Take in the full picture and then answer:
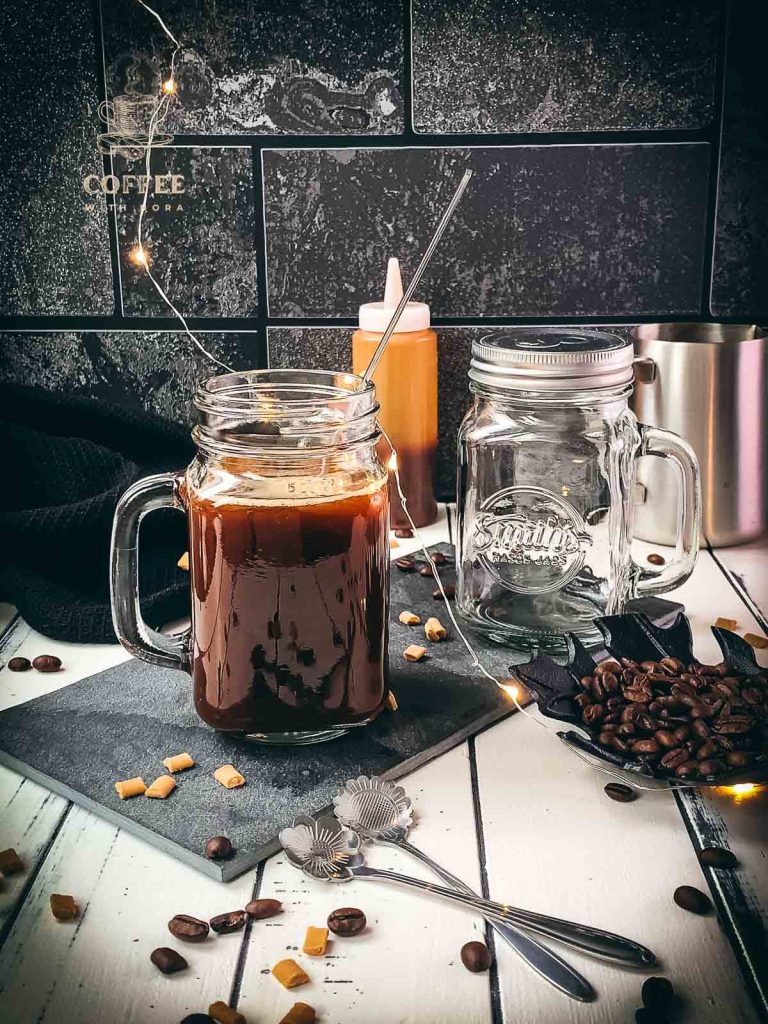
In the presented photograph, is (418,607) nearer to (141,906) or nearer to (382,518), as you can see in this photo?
(382,518)

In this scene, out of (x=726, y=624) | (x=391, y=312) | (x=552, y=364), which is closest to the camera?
(x=552, y=364)

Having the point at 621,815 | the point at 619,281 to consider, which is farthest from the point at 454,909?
the point at 619,281

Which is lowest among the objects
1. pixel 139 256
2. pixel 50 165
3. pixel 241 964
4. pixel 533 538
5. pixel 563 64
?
pixel 241 964

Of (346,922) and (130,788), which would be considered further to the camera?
(130,788)

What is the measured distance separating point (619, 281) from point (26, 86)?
0.80 m

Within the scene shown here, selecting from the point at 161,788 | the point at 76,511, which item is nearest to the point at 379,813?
the point at 161,788

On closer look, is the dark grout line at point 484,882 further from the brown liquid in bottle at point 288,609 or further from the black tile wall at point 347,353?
the black tile wall at point 347,353

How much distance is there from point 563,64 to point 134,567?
0.87 metres

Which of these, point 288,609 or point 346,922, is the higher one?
point 288,609

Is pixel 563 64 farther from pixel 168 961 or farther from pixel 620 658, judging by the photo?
pixel 168 961

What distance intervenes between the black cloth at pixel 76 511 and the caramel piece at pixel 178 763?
0.27m

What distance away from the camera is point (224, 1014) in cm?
57

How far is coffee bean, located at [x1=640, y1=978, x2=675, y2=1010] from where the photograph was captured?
1.88ft

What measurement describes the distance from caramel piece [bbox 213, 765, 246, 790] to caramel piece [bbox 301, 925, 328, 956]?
0.17 m
